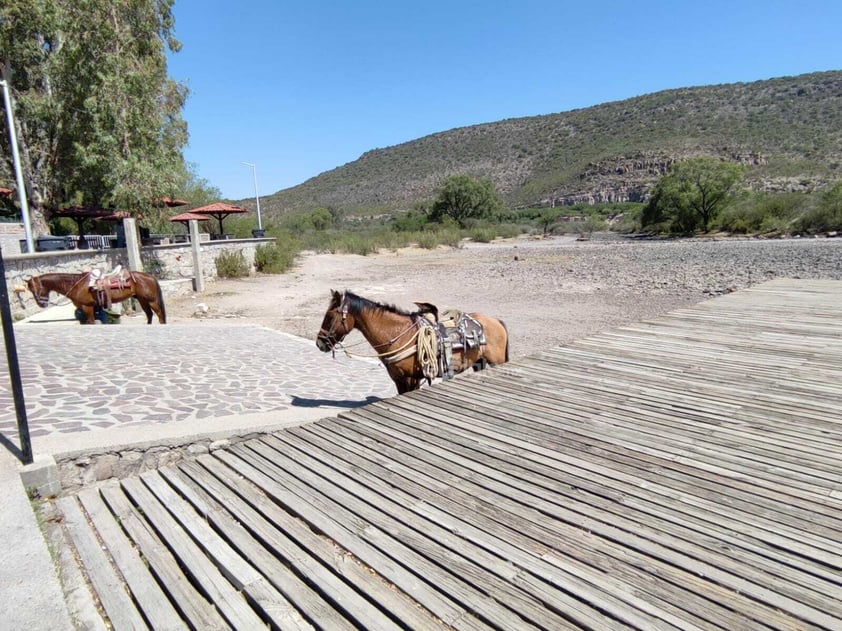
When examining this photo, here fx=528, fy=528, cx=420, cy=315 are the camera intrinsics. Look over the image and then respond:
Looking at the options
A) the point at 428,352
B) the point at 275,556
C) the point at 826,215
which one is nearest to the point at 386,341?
the point at 428,352

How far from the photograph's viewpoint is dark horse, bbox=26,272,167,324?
10.2 meters

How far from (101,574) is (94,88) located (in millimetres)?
19727

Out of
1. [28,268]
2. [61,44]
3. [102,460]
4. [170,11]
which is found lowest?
[102,460]

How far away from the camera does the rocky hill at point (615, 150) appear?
70.9 metres

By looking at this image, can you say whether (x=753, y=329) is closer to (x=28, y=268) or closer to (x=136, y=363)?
(x=136, y=363)

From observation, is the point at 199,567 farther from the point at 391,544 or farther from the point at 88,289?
the point at 88,289

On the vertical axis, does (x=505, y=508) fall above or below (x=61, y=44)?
below

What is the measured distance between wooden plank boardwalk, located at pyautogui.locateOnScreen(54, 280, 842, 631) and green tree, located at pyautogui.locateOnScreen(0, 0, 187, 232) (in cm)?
1741

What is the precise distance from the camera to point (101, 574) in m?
2.45

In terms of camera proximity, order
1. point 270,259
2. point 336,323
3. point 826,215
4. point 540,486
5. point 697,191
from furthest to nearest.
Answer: point 697,191 → point 826,215 → point 270,259 → point 336,323 → point 540,486

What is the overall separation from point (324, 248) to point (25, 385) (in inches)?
1575

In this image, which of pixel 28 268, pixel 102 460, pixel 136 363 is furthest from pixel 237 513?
pixel 28 268

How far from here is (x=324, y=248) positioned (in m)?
45.5

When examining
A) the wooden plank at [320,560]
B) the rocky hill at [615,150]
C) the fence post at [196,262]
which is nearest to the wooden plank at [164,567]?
the wooden plank at [320,560]
